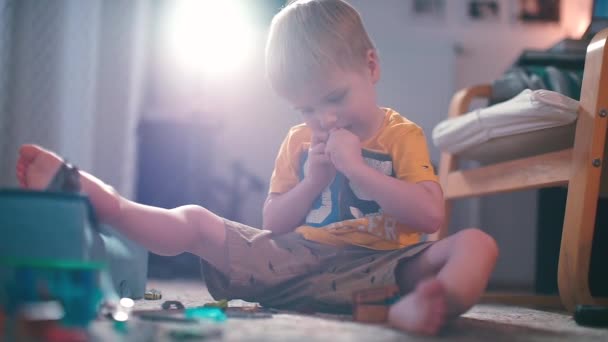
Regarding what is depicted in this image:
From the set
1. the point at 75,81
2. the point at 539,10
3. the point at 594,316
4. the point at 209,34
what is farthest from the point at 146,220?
the point at 539,10

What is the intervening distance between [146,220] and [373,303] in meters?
0.31

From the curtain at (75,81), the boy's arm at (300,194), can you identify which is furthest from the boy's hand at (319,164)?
the curtain at (75,81)

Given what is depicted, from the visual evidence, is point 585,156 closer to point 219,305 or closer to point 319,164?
point 319,164

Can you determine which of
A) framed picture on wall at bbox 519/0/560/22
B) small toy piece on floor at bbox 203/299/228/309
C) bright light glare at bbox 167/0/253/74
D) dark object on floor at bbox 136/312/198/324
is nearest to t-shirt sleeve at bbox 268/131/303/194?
small toy piece on floor at bbox 203/299/228/309

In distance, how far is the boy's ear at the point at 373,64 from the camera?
38.4 inches

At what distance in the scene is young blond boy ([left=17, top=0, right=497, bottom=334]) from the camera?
0.86m

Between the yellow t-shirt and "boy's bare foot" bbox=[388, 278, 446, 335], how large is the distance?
227 millimetres

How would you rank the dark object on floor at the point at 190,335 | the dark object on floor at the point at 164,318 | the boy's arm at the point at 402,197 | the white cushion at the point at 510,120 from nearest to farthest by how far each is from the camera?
the dark object on floor at the point at 190,335 → the dark object on floor at the point at 164,318 → the boy's arm at the point at 402,197 → the white cushion at the point at 510,120

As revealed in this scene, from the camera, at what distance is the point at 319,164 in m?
0.93

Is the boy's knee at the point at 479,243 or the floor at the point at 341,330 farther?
the boy's knee at the point at 479,243

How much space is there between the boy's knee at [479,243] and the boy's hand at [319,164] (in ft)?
0.74

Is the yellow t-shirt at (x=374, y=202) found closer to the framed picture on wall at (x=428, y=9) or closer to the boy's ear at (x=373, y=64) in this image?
the boy's ear at (x=373, y=64)

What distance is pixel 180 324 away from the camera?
2.39 ft

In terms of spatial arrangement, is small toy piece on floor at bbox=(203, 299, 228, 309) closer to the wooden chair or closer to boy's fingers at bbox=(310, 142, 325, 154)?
boy's fingers at bbox=(310, 142, 325, 154)
